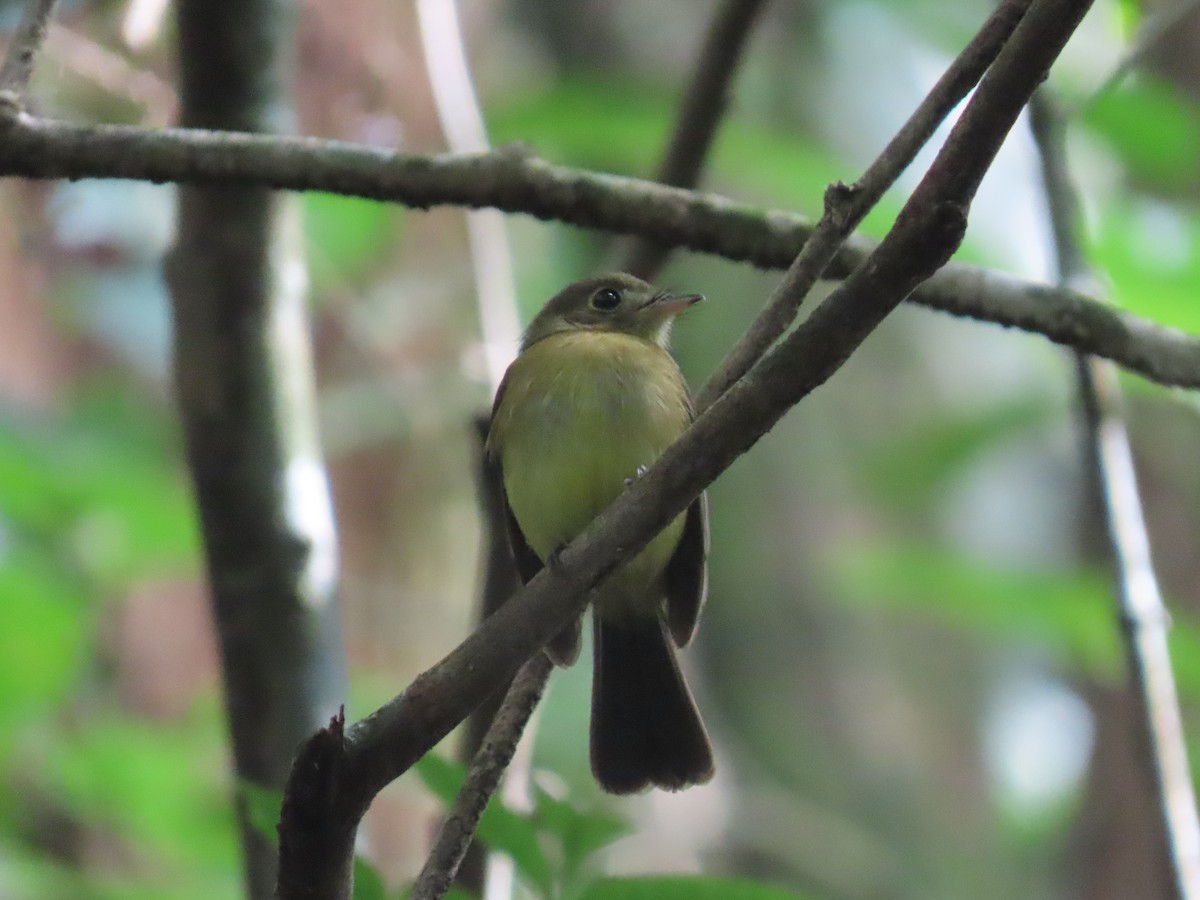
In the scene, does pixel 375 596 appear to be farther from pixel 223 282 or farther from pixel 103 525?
pixel 223 282

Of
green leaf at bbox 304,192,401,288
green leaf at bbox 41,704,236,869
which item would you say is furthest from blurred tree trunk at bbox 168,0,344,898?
green leaf at bbox 304,192,401,288

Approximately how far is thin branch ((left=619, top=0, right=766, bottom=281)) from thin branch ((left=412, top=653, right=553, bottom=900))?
1.64 meters

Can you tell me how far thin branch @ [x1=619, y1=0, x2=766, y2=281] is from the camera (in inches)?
145

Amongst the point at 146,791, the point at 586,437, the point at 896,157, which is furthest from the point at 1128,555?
the point at 146,791

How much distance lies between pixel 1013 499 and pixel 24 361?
20.5 ft

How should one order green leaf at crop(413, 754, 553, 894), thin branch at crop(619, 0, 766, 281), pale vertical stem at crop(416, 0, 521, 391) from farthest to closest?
pale vertical stem at crop(416, 0, 521, 391) → thin branch at crop(619, 0, 766, 281) → green leaf at crop(413, 754, 553, 894)

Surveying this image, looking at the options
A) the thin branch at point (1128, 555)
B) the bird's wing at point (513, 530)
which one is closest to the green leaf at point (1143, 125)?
the thin branch at point (1128, 555)

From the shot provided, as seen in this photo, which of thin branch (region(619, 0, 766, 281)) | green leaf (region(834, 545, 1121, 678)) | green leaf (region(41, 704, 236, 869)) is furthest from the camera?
green leaf (region(834, 545, 1121, 678))

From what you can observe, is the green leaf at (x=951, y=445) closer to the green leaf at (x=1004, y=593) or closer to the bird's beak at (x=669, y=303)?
the green leaf at (x=1004, y=593)

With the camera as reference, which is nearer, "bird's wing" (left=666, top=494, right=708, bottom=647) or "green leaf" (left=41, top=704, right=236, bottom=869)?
"bird's wing" (left=666, top=494, right=708, bottom=647)

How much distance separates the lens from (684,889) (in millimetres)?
2137

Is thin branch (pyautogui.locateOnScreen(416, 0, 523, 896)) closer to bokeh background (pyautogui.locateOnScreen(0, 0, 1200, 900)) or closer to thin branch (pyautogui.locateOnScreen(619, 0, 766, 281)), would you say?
bokeh background (pyautogui.locateOnScreen(0, 0, 1200, 900))

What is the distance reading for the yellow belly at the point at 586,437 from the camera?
11.8ft

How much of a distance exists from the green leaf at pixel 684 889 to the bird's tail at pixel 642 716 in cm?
122
